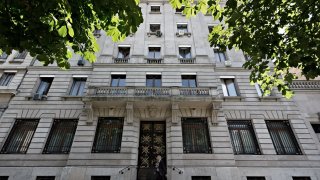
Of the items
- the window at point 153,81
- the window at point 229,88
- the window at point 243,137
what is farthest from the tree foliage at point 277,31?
the window at point 153,81

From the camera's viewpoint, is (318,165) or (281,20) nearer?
(281,20)

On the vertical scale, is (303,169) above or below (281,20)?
below

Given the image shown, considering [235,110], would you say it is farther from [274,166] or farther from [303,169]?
[303,169]

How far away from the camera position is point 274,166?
484 inches

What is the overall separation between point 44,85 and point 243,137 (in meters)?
16.3

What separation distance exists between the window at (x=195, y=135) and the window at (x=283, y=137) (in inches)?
185

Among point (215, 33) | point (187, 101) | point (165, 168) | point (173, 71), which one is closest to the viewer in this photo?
point (215, 33)

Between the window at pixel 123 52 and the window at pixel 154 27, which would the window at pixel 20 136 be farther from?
the window at pixel 154 27

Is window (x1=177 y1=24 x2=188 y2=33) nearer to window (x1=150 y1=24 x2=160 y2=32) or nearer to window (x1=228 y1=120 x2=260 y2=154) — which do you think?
window (x1=150 y1=24 x2=160 y2=32)

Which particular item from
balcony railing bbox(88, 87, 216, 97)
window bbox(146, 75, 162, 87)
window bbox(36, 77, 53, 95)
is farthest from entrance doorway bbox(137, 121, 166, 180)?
window bbox(36, 77, 53, 95)

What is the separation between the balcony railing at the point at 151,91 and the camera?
45.4 feet

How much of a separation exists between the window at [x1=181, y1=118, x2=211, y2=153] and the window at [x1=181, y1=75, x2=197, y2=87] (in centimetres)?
328

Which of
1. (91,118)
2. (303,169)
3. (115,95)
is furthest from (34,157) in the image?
(303,169)

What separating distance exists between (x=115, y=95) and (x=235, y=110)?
9.01 m
